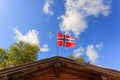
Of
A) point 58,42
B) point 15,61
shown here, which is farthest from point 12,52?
point 58,42

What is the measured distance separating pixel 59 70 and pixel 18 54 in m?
27.6

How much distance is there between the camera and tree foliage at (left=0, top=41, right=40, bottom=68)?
36.4m

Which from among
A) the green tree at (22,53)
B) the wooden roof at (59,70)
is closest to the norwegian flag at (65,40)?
the wooden roof at (59,70)

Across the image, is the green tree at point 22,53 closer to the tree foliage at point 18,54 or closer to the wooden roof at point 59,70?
the tree foliage at point 18,54

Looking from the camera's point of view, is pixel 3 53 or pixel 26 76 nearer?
pixel 26 76

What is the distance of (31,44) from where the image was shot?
40344 millimetres

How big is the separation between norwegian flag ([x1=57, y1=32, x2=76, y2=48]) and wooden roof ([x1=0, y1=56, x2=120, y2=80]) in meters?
2.08

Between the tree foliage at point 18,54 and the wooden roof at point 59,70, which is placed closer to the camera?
the wooden roof at point 59,70

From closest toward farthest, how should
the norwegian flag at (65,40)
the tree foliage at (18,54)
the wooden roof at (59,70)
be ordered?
1. the wooden roof at (59,70)
2. the norwegian flag at (65,40)
3. the tree foliage at (18,54)

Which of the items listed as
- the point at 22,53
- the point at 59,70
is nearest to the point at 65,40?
the point at 59,70

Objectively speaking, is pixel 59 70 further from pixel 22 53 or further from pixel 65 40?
pixel 22 53

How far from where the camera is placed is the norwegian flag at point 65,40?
13.2 meters

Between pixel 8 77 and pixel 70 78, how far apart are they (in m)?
3.10

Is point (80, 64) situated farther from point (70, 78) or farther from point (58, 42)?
point (58, 42)
